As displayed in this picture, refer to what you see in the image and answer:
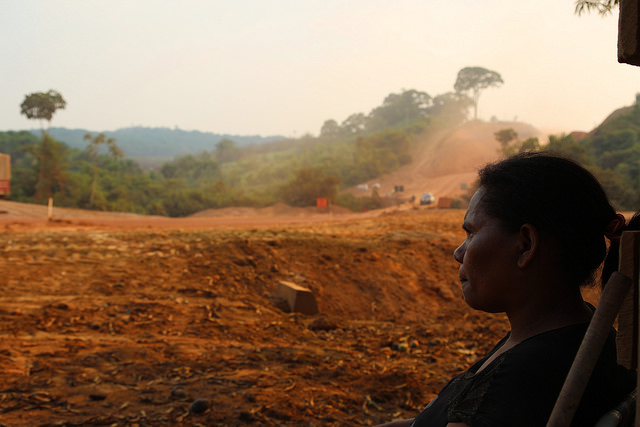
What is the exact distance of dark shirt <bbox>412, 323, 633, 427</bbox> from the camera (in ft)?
3.32

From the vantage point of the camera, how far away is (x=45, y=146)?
2891cm

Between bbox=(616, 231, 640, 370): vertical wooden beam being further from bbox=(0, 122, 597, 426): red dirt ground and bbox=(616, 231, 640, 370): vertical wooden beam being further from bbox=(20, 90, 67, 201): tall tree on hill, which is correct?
bbox=(20, 90, 67, 201): tall tree on hill

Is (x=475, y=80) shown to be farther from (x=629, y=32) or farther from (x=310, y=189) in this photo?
(x=629, y=32)

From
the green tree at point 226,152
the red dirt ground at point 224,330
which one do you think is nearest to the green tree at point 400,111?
the green tree at point 226,152

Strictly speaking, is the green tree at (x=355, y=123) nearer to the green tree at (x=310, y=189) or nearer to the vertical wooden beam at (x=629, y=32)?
the green tree at (x=310, y=189)

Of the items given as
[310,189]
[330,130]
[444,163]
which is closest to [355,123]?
[330,130]

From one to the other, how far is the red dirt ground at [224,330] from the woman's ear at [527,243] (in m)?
2.19

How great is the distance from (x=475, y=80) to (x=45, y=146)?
166 feet

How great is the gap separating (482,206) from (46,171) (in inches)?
1240

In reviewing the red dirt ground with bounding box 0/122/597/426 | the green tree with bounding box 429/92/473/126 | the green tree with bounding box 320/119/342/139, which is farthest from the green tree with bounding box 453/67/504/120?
the red dirt ground with bounding box 0/122/597/426

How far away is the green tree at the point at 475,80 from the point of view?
2473 inches

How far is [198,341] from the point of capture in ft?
14.9

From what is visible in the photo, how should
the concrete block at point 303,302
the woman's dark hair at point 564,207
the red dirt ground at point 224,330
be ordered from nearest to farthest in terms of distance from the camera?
the woman's dark hair at point 564,207 < the red dirt ground at point 224,330 < the concrete block at point 303,302

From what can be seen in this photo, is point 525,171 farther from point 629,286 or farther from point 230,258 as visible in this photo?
point 230,258
